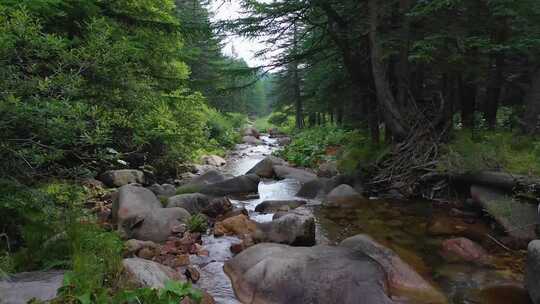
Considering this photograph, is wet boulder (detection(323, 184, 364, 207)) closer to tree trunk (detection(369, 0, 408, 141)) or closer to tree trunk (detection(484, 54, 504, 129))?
tree trunk (detection(369, 0, 408, 141))

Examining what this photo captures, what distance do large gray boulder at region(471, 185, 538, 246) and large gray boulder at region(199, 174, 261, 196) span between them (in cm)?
667

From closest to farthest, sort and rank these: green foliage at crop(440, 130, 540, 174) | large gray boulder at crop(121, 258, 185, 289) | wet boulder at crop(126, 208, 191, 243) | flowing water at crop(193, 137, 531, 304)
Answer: large gray boulder at crop(121, 258, 185, 289) < flowing water at crop(193, 137, 531, 304) < wet boulder at crop(126, 208, 191, 243) < green foliage at crop(440, 130, 540, 174)

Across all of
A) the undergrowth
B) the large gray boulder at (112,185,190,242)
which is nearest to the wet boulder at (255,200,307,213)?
the large gray boulder at (112,185,190,242)

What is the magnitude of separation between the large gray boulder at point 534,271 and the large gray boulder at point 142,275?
13.3 ft

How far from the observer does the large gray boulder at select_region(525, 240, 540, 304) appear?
14.3 feet

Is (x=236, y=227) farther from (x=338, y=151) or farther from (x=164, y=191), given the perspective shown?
(x=338, y=151)

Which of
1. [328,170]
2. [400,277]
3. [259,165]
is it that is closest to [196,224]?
[400,277]

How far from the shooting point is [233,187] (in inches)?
468

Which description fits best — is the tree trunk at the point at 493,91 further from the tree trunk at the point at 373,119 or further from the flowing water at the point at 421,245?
the flowing water at the point at 421,245

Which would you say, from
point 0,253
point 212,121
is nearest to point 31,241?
point 0,253

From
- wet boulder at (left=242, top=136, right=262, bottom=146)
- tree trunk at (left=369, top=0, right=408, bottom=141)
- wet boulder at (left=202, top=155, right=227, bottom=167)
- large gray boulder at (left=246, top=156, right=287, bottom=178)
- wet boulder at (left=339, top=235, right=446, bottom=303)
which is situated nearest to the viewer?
wet boulder at (left=339, top=235, right=446, bottom=303)

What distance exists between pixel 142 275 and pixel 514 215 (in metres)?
6.09

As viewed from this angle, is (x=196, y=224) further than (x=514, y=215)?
Yes

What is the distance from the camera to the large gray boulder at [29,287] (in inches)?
130
